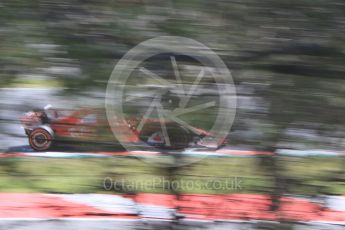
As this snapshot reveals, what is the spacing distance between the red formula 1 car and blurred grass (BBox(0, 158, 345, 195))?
0.32 ft

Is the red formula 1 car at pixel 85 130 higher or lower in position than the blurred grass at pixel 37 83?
lower

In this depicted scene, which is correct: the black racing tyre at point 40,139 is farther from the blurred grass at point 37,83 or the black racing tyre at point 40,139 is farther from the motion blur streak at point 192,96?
the blurred grass at point 37,83

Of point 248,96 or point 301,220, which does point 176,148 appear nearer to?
point 248,96

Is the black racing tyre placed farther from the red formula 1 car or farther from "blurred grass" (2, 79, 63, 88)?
"blurred grass" (2, 79, 63, 88)

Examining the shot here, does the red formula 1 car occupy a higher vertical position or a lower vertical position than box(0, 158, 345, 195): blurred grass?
higher

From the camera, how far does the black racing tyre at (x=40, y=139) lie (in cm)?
189

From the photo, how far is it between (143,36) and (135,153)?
0.41m

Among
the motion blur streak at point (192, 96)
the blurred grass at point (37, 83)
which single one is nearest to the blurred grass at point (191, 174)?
the motion blur streak at point (192, 96)

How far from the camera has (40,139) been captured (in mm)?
1899

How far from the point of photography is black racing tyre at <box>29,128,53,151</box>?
6.22ft

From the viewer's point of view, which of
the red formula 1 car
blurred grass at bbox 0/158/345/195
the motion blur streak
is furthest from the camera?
blurred grass at bbox 0/158/345/195

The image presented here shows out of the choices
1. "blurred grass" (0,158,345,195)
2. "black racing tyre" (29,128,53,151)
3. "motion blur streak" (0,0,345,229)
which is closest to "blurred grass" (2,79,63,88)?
"motion blur streak" (0,0,345,229)

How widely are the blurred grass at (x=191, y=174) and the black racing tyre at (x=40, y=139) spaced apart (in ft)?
0.28

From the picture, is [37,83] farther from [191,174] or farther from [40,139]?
[191,174]
